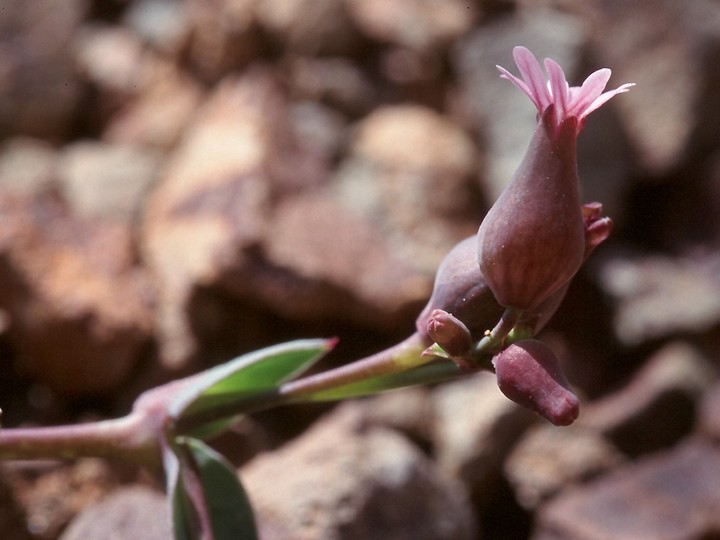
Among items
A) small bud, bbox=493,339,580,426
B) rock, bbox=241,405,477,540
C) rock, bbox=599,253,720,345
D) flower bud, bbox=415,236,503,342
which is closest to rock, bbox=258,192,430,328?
rock, bbox=241,405,477,540

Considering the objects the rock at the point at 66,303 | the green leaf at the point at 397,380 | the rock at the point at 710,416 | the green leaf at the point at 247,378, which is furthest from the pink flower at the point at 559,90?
the rock at the point at 710,416

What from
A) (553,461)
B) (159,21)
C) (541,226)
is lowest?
(553,461)

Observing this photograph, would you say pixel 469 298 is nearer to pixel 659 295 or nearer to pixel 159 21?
pixel 659 295

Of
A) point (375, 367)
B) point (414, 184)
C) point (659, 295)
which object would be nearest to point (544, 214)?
point (375, 367)

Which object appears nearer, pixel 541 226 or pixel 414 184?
pixel 541 226

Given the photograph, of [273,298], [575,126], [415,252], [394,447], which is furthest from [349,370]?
[415,252]

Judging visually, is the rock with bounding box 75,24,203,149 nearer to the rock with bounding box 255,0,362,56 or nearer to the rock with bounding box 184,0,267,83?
the rock with bounding box 184,0,267,83
